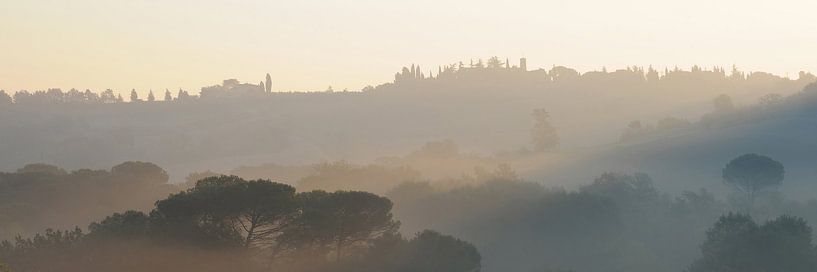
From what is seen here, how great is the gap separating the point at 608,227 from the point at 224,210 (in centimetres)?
6458

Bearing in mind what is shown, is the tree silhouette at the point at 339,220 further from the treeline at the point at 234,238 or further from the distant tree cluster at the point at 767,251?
the distant tree cluster at the point at 767,251

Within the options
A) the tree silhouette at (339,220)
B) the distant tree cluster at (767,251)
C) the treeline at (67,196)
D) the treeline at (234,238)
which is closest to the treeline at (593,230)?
the distant tree cluster at (767,251)

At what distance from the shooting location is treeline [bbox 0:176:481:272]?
169 feet

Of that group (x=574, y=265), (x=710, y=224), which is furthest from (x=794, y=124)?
(x=574, y=265)

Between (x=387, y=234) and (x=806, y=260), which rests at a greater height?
(x=387, y=234)

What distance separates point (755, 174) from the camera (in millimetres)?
143750

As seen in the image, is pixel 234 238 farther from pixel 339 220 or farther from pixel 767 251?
pixel 767 251

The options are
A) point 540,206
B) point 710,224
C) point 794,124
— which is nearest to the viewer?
point 540,206

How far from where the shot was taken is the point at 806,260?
81.9 m

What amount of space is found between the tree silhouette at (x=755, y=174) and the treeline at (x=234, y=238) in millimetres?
93647

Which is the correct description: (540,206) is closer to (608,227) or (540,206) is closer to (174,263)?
(608,227)

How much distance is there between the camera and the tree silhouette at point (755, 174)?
469 ft

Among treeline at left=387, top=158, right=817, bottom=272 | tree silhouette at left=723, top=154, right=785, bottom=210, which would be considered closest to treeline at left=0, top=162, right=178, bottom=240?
treeline at left=387, top=158, right=817, bottom=272

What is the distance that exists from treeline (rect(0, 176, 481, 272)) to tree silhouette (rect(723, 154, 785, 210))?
93.6 m
